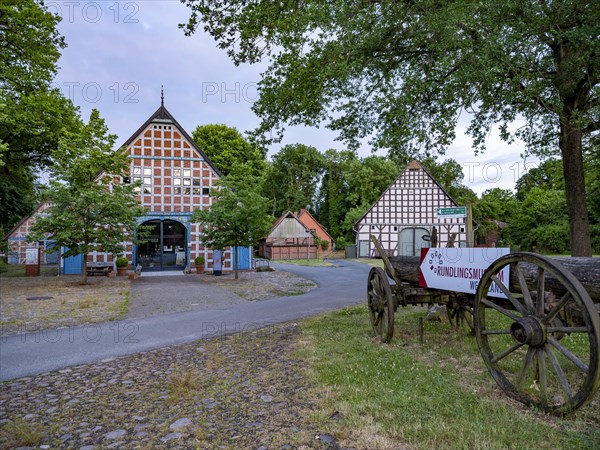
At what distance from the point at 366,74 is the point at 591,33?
5060mm

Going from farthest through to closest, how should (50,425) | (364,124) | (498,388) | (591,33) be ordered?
(364,124) → (591,33) → (498,388) → (50,425)

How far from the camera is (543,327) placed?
347 cm

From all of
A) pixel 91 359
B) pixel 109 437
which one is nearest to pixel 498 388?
pixel 109 437

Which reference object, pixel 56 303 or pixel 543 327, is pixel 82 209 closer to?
pixel 56 303

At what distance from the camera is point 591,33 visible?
717 cm

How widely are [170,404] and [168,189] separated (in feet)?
64.4

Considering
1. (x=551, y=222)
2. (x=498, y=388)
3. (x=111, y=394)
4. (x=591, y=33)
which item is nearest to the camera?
(x=498, y=388)

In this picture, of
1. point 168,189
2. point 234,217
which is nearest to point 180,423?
point 234,217

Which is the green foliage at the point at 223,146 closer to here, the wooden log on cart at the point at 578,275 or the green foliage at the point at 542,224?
the green foliage at the point at 542,224

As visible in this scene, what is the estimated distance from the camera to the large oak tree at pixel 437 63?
25.1ft

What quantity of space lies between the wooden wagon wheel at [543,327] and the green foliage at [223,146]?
114ft

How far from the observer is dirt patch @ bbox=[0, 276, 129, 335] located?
882 centimetres

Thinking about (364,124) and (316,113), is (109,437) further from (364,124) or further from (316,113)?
(364,124)

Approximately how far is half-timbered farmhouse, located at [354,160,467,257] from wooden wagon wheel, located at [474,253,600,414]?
29163mm
